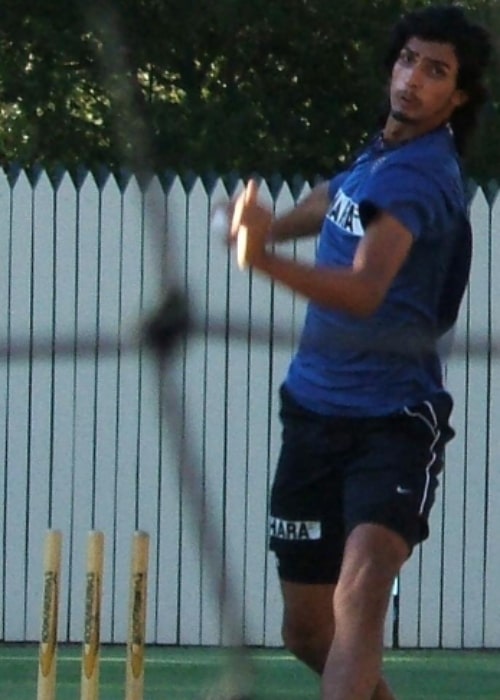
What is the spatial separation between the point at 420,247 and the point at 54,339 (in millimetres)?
3703

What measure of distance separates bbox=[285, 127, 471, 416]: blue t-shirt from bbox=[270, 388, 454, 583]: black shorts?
0.03 meters

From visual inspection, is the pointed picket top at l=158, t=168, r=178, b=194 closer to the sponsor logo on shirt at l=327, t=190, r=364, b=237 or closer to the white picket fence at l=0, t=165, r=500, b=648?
the white picket fence at l=0, t=165, r=500, b=648

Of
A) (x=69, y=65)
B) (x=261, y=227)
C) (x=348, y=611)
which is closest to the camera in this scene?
(x=261, y=227)

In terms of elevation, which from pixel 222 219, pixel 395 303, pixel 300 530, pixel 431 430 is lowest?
pixel 300 530

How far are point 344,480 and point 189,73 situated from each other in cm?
114

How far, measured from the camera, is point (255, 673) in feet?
19.6

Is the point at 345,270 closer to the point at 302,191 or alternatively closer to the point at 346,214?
the point at 346,214

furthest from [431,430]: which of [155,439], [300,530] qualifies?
[155,439]

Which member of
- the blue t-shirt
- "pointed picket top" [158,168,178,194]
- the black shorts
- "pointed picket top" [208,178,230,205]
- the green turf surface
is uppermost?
"pointed picket top" [158,168,178,194]

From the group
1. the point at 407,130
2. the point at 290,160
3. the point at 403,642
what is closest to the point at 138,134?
the point at 407,130

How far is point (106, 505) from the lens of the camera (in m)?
6.90

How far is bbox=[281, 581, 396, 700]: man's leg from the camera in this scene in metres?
3.32

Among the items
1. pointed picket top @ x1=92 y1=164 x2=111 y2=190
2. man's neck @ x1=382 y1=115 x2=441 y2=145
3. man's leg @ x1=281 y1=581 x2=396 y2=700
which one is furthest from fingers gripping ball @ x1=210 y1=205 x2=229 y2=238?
pointed picket top @ x1=92 y1=164 x2=111 y2=190

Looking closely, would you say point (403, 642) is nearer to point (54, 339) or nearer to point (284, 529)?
point (54, 339)
